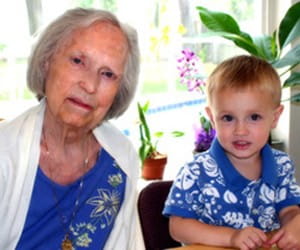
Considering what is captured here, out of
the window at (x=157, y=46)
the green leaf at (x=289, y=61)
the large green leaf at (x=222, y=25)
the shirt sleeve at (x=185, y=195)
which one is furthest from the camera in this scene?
the window at (x=157, y=46)

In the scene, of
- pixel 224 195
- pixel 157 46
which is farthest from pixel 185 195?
pixel 157 46

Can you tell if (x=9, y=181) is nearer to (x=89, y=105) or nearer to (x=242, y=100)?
(x=89, y=105)

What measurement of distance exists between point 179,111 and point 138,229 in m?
1.69

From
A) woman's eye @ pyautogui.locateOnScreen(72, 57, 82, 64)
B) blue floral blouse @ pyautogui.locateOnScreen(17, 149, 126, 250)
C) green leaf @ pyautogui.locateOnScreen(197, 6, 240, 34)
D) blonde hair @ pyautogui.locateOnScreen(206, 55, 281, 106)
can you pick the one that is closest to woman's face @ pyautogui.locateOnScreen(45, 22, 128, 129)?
woman's eye @ pyautogui.locateOnScreen(72, 57, 82, 64)

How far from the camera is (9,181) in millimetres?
1191

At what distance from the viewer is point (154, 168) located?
9.21 ft

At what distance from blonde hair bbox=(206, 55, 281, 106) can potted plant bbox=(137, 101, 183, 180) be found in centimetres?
126

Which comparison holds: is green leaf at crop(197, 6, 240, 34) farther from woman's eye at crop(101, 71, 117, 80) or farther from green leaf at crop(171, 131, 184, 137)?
woman's eye at crop(101, 71, 117, 80)

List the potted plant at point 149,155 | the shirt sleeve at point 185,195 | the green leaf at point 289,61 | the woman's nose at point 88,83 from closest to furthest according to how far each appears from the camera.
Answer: the woman's nose at point 88,83 < the shirt sleeve at point 185,195 < the green leaf at point 289,61 < the potted plant at point 149,155

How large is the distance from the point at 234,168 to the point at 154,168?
4.69 ft

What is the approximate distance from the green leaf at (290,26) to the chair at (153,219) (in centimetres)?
127

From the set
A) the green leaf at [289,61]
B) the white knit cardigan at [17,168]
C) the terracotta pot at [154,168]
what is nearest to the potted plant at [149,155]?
the terracotta pot at [154,168]

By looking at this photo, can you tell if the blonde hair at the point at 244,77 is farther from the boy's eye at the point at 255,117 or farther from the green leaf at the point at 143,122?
the green leaf at the point at 143,122

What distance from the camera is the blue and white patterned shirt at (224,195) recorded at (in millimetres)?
1369
